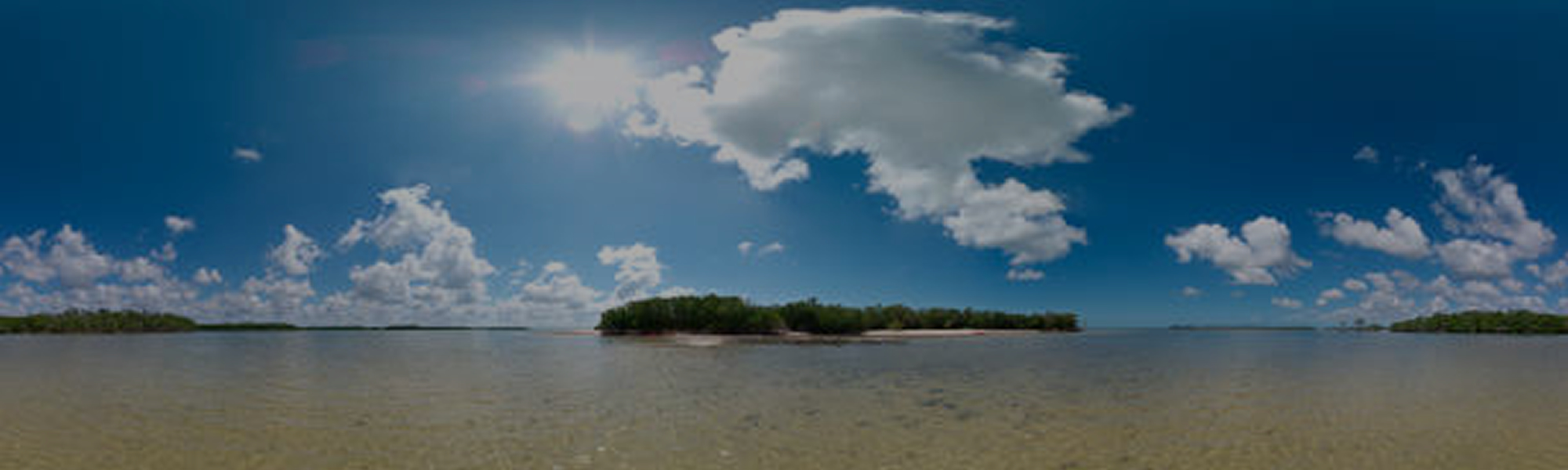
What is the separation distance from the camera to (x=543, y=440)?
15547 mm

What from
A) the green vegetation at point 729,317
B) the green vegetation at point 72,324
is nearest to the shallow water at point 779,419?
the green vegetation at point 729,317

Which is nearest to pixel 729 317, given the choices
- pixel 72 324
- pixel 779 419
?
pixel 779 419

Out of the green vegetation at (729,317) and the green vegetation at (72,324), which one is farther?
the green vegetation at (72,324)

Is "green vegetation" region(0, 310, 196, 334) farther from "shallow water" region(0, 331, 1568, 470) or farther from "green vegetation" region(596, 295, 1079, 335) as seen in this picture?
"shallow water" region(0, 331, 1568, 470)

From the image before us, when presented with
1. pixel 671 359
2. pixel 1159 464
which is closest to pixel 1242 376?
pixel 1159 464

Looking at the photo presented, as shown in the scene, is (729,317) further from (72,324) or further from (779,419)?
(72,324)

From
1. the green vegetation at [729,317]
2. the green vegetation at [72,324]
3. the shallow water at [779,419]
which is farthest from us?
the green vegetation at [72,324]

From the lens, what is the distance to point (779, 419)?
18.7 meters

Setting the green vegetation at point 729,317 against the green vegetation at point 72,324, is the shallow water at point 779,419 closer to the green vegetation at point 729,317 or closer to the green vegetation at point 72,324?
the green vegetation at point 729,317

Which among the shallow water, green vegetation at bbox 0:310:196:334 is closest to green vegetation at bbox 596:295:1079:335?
the shallow water

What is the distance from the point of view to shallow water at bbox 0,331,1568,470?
45.3ft

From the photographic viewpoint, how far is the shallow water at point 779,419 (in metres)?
13.8

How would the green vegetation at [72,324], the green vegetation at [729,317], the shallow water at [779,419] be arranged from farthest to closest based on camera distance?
the green vegetation at [72,324] → the green vegetation at [729,317] → the shallow water at [779,419]

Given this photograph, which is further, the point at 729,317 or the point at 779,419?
the point at 729,317
